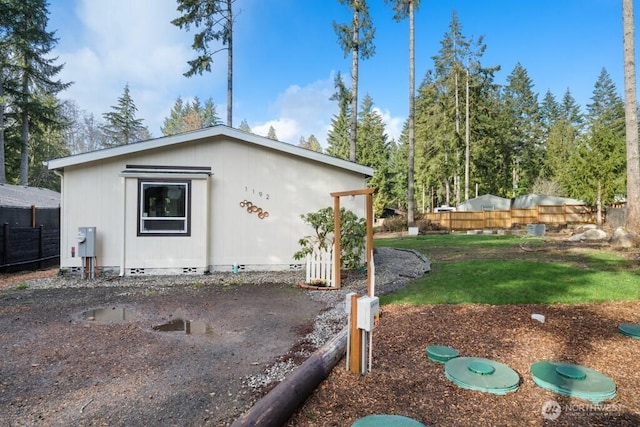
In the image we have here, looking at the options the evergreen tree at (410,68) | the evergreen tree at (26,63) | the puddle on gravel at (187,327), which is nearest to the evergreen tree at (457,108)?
the evergreen tree at (410,68)

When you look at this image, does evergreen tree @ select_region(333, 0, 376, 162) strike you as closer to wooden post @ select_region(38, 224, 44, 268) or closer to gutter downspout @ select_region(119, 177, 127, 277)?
gutter downspout @ select_region(119, 177, 127, 277)

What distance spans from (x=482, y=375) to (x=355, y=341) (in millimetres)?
1066

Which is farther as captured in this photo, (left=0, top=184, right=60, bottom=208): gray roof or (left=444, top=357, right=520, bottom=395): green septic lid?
(left=0, top=184, right=60, bottom=208): gray roof

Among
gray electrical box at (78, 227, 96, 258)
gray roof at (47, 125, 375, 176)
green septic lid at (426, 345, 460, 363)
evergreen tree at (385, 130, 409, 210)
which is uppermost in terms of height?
evergreen tree at (385, 130, 409, 210)

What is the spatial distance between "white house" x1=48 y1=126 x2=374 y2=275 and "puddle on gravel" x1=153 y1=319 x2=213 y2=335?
3526 millimetres

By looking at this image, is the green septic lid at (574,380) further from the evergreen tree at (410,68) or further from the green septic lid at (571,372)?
the evergreen tree at (410,68)

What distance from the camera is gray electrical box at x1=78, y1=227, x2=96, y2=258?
7.56 metres

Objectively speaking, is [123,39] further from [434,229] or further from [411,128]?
[434,229]

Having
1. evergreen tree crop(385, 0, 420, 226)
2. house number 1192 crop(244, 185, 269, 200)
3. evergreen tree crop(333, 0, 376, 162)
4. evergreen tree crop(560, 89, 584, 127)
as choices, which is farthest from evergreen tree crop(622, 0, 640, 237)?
evergreen tree crop(560, 89, 584, 127)

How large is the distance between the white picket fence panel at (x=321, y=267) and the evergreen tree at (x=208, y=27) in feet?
34.4

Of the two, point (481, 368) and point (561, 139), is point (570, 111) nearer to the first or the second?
point (561, 139)

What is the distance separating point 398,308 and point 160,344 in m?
3.18

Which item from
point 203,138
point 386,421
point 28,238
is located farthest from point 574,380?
point 28,238

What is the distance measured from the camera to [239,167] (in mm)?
8555
